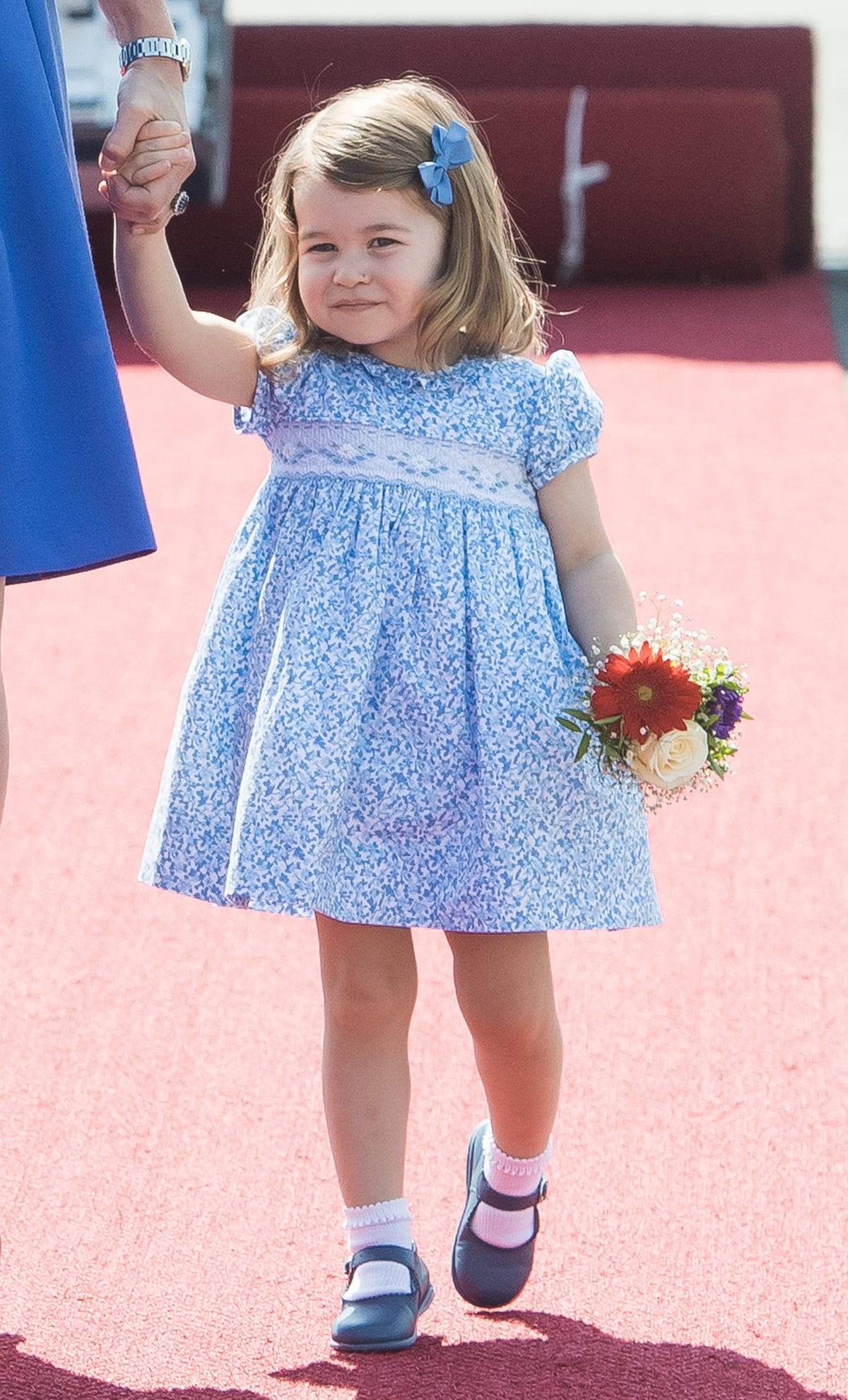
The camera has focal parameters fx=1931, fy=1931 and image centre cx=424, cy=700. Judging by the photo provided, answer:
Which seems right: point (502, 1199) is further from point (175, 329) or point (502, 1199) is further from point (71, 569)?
point (175, 329)

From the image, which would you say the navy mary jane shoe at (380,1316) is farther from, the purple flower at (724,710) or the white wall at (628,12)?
the white wall at (628,12)

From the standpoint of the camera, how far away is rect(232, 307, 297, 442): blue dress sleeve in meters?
2.18

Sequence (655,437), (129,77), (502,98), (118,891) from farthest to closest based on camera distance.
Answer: (502,98) → (655,437) → (118,891) → (129,77)

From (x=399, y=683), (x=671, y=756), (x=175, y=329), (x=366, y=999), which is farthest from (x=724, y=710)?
(x=175, y=329)

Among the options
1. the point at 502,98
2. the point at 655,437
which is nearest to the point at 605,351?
the point at 655,437

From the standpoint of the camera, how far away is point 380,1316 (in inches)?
83.1

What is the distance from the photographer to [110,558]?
197 centimetres

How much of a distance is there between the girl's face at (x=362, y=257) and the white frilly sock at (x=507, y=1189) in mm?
959

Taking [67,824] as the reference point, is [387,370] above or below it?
above

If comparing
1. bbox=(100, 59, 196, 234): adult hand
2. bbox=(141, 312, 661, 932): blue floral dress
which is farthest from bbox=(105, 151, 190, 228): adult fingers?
bbox=(141, 312, 661, 932): blue floral dress

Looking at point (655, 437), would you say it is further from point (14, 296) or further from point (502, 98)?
point (14, 296)

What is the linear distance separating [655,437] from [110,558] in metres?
4.86

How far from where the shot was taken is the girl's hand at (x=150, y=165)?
1.99m

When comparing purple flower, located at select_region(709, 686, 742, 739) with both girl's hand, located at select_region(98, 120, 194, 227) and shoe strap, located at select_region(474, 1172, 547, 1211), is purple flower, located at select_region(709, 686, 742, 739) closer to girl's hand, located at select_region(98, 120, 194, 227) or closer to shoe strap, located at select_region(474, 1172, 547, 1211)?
shoe strap, located at select_region(474, 1172, 547, 1211)
